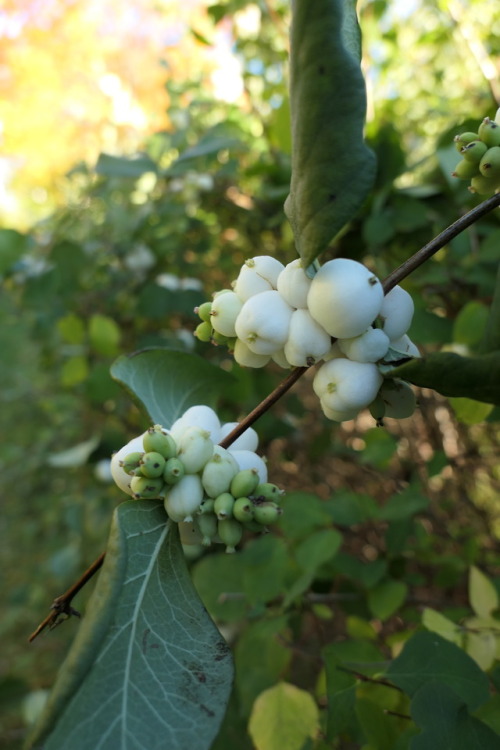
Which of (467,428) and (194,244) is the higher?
(194,244)

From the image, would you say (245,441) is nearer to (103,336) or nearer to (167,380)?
(167,380)

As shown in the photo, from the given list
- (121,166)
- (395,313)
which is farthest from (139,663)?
(121,166)

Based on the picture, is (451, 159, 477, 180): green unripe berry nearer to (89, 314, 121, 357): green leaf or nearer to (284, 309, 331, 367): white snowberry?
(284, 309, 331, 367): white snowberry

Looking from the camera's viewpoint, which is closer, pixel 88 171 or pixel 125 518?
pixel 125 518

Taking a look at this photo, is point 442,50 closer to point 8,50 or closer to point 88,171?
point 88,171

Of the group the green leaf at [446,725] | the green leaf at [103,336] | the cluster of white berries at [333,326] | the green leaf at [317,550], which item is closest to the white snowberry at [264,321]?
the cluster of white berries at [333,326]

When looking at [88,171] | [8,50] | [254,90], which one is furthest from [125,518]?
[8,50]

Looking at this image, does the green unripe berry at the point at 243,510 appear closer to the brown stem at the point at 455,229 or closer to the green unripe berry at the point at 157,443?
the green unripe berry at the point at 157,443
